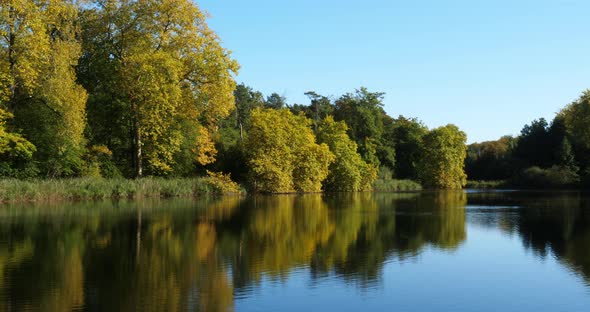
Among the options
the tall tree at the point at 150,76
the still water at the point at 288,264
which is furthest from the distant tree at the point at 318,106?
the still water at the point at 288,264

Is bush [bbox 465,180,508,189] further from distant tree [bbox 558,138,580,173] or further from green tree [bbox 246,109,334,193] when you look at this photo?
green tree [bbox 246,109,334,193]

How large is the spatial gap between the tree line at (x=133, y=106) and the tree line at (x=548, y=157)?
3102 centimetres

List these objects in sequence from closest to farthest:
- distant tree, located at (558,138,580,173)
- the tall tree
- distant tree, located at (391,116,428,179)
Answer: the tall tree → distant tree, located at (558,138,580,173) → distant tree, located at (391,116,428,179)

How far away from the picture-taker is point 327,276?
41.4 ft

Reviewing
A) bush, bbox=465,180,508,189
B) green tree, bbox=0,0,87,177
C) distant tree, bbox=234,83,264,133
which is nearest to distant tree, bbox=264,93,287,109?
distant tree, bbox=234,83,264,133

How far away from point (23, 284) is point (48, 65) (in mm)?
28745

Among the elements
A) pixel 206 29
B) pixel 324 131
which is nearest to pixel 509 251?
pixel 206 29

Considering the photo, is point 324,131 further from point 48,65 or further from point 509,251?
point 509,251

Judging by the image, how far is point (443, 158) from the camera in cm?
7800

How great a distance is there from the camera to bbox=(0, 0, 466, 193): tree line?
37094mm

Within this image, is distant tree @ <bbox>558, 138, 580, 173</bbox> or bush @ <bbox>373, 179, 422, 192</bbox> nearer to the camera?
bush @ <bbox>373, 179, 422, 192</bbox>

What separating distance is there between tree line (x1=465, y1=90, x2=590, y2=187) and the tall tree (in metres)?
50.7

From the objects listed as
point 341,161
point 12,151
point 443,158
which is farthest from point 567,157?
point 12,151

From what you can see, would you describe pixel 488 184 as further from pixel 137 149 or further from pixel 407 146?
pixel 137 149
